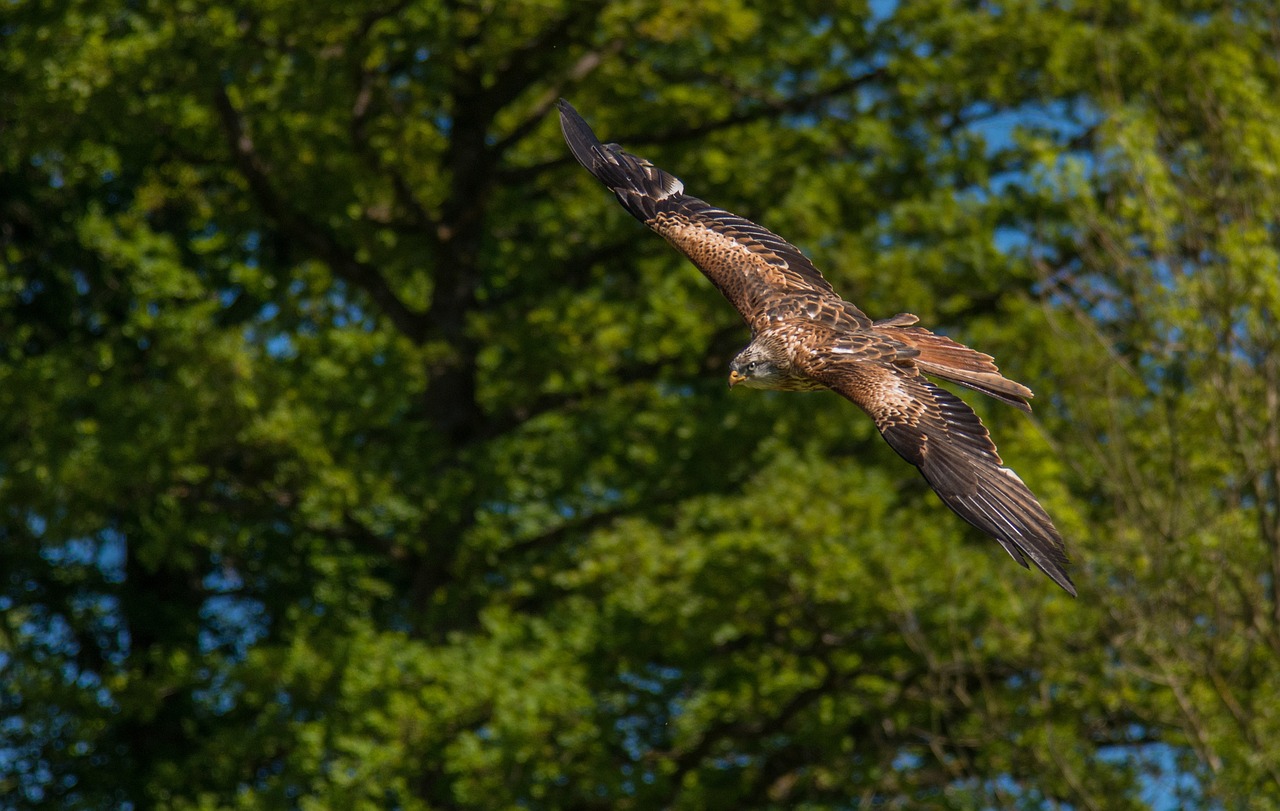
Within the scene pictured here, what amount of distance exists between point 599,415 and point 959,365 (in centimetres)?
936

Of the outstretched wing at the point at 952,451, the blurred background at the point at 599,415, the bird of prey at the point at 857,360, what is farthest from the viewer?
the blurred background at the point at 599,415

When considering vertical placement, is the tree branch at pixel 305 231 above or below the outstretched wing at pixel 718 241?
above

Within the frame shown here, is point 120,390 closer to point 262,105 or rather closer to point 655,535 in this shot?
point 262,105

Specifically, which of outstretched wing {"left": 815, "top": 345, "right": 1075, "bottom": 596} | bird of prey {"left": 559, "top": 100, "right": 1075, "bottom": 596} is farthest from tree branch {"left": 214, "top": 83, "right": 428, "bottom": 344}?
outstretched wing {"left": 815, "top": 345, "right": 1075, "bottom": 596}

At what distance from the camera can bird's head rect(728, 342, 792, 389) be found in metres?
9.55

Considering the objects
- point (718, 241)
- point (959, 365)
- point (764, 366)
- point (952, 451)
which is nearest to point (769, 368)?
point (764, 366)

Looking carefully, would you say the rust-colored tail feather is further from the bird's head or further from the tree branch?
the tree branch

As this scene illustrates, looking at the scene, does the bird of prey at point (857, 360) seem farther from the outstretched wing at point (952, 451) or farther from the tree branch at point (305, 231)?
the tree branch at point (305, 231)

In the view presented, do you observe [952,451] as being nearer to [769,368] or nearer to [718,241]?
[769,368]

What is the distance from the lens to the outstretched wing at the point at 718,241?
1034 centimetres

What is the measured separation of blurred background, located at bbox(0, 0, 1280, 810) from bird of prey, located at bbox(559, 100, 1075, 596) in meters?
4.30

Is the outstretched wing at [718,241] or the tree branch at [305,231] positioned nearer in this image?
the outstretched wing at [718,241]

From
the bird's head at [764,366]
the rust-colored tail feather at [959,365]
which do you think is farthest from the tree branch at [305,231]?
the rust-colored tail feather at [959,365]

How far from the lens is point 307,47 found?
1725 cm
